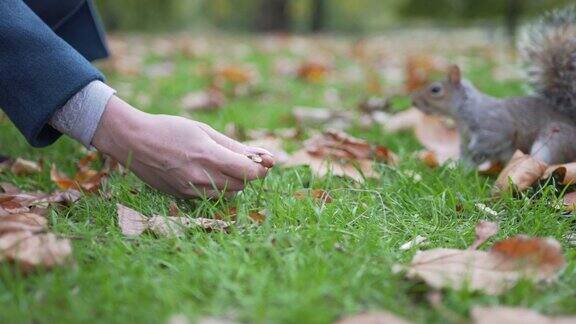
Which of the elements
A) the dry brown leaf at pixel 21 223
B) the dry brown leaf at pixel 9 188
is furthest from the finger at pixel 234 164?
the dry brown leaf at pixel 9 188

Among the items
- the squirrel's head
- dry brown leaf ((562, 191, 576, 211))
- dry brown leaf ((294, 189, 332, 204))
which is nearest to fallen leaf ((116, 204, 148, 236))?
dry brown leaf ((294, 189, 332, 204))

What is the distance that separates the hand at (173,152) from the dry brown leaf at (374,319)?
1.64ft

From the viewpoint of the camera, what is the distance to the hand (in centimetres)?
124

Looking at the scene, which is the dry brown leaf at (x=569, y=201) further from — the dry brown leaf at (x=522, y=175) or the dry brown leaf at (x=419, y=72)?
the dry brown leaf at (x=419, y=72)

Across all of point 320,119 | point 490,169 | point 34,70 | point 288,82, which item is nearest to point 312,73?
point 288,82

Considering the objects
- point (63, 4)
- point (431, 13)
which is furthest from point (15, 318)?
point (431, 13)

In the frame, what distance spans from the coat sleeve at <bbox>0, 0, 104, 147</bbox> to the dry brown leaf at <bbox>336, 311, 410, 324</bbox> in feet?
2.30

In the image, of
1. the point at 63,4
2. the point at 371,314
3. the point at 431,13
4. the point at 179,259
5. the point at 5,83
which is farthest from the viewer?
the point at 431,13

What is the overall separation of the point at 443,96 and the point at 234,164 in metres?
1.23

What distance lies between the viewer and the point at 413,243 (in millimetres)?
1175

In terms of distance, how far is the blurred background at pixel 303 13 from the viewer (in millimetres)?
10766

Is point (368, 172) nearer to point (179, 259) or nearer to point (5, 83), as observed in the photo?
point (179, 259)

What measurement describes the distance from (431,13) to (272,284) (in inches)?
469

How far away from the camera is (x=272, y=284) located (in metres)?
0.94
